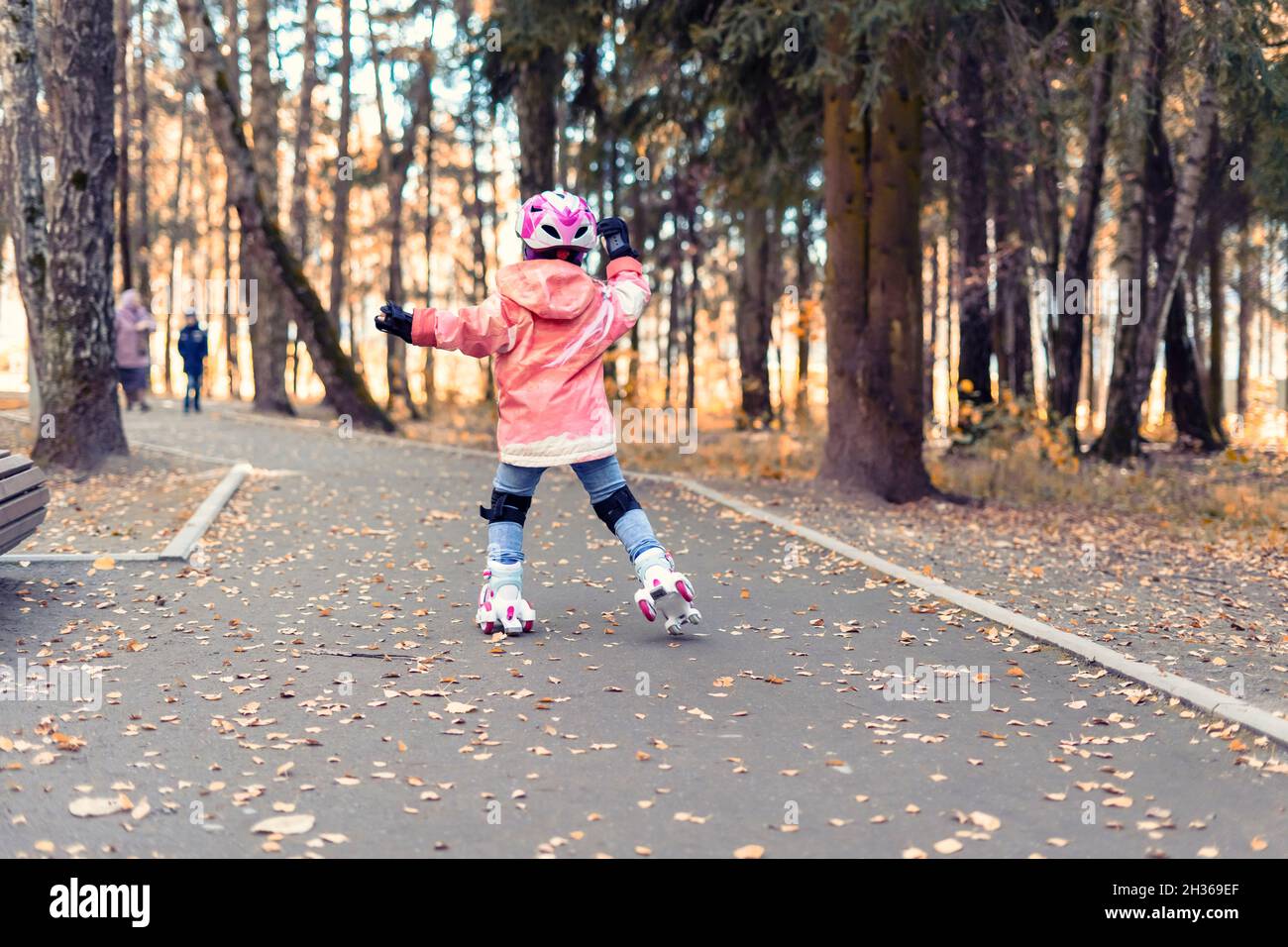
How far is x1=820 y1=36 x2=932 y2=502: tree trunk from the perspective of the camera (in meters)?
13.2

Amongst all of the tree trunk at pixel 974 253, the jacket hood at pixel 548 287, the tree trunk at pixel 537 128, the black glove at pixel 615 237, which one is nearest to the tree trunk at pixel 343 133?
the tree trunk at pixel 537 128

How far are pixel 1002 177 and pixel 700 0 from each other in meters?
7.26

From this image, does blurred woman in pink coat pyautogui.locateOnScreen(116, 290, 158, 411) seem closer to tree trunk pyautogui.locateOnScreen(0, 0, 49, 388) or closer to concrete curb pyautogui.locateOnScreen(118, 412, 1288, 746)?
tree trunk pyautogui.locateOnScreen(0, 0, 49, 388)

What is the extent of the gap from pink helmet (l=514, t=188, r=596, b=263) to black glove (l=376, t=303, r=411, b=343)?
2.57 ft

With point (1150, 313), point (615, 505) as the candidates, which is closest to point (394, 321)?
point (615, 505)

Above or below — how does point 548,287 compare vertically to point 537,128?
below

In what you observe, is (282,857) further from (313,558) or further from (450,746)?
(313,558)

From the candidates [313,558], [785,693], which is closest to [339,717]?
[785,693]

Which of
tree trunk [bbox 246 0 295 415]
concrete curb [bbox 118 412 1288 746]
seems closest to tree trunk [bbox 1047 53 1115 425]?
→ concrete curb [bbox 118 412 1288 746]

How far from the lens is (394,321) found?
22.0ft

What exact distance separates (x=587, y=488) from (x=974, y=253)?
41.8 feet

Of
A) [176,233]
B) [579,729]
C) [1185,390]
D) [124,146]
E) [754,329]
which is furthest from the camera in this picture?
[176,233]

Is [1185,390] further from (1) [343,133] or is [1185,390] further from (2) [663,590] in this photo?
(2) [663,590]

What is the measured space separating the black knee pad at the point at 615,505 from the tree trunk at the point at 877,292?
21.2 ft
